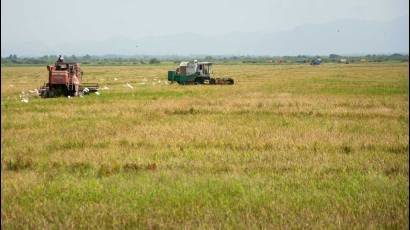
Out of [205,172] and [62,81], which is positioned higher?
[62,81]

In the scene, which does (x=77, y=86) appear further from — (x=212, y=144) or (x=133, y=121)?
(x=212, y=144)

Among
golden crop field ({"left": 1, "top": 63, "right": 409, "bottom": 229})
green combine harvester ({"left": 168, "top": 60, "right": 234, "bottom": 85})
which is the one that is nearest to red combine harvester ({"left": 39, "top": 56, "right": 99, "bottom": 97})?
golden crop field ({"left": 1, "top": 63, "right": 409, "bottom": 229})

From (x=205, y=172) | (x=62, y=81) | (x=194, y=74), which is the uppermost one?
(x=194, y=74)

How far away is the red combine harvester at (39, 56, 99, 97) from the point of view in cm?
2616

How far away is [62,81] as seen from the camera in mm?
26141

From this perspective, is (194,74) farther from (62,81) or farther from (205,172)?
(205,172)

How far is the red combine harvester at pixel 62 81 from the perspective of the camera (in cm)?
2616

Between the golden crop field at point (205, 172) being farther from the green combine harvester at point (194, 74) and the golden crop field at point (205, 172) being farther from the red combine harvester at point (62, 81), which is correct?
the green combine harvester at point (194, 74)

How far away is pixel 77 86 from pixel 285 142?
18231 millimetres

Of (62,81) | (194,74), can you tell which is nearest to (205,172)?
(62,81)

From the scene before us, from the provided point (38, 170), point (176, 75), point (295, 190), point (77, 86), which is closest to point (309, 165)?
point (295, 190)

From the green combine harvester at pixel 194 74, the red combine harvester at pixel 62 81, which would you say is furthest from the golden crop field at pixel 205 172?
the green combine harvester at pixel 194 74

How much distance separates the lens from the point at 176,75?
130ft

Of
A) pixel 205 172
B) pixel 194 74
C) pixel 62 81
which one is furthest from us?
pixel 194 74
